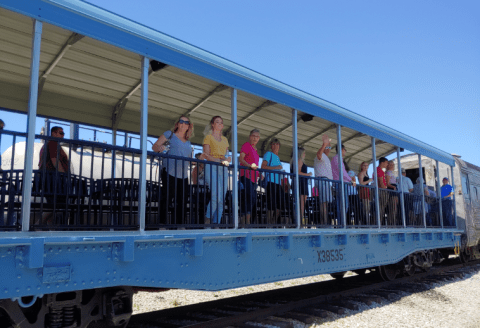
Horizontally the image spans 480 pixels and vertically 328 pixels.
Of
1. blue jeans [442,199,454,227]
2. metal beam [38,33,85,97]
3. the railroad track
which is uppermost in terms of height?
metal beam [38,33,85,97]

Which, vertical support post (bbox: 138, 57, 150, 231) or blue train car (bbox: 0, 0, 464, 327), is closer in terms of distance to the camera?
blue train car (bbox: 0, 0, 464, 327)

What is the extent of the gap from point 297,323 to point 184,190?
263 centimetres

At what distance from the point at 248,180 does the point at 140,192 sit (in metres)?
1.91

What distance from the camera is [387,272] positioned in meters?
9.84

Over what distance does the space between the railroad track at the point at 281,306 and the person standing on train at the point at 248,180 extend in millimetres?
1444

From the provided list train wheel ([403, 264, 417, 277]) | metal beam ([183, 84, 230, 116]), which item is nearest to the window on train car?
train wheel ([403, 264, 417, 277])

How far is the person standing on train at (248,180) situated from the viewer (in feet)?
18.1

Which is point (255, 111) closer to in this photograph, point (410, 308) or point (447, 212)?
point (410, 308)

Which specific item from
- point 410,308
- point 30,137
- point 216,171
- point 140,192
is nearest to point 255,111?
point 216,171

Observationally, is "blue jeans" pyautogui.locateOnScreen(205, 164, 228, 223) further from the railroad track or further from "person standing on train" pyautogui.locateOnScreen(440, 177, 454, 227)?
"person standing on train" pyautogui.locateOnScreen(440, 177, 454, 227)

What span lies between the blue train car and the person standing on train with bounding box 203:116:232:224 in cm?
5

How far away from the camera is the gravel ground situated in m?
6.07

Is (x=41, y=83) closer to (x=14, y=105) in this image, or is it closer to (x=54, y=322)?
(x=14, y=105)

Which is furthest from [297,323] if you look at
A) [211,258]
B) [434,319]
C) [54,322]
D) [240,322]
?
[54,322]
